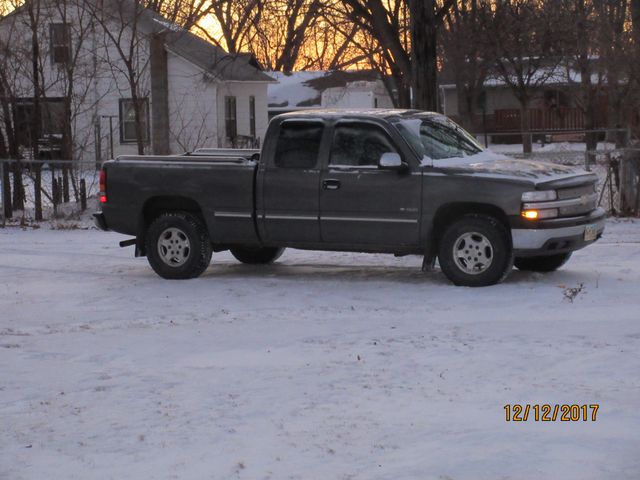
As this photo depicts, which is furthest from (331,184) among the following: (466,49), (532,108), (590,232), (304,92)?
(532,108)

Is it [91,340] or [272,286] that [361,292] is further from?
[91,340]

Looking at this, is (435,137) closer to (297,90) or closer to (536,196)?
(536,196)

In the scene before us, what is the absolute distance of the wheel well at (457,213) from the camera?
38.8ft

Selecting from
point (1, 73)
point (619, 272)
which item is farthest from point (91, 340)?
point (1, 73)

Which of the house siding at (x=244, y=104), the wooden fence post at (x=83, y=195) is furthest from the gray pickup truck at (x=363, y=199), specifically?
the house siding at (x=244, y=104)

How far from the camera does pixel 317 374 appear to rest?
328 inches

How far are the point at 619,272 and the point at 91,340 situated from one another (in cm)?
587

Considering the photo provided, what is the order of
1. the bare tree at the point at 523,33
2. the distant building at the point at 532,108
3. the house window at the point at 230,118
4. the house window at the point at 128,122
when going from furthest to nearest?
the distant building at the point at 532,108 < the house window at the point at 230,118 < the house window at the point at 128,122 < the bare tree at the point at 523,33

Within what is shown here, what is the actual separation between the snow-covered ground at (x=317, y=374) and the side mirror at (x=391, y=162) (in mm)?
1239

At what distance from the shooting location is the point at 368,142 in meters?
12.4

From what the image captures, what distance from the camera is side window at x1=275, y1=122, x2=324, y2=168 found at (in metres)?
12.7

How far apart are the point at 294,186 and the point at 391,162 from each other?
1180 millimetres

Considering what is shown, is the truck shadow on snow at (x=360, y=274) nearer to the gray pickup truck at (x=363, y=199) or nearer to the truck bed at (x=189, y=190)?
the gray pickup truck at (x=363, y=199)

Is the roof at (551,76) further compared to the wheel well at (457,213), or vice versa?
the roof at (551,76)
